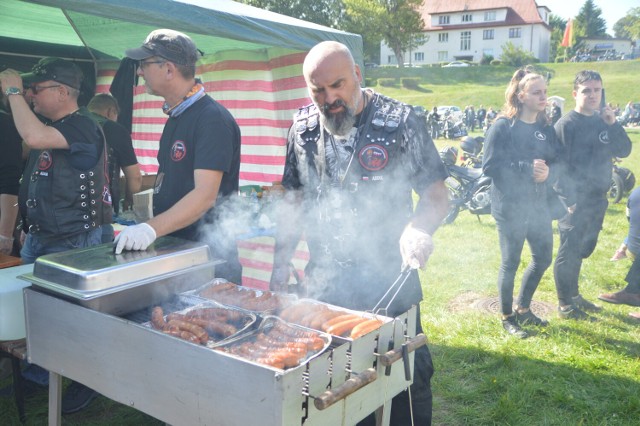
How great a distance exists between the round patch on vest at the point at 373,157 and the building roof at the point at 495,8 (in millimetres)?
69591

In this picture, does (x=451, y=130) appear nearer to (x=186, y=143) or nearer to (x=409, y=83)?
(x=409, y=83)

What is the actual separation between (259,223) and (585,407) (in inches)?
114

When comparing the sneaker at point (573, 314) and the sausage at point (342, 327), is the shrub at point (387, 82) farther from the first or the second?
the sausage at point (342, 327)

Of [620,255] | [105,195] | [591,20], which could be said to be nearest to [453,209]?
[620,255]

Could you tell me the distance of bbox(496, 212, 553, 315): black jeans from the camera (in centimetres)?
432

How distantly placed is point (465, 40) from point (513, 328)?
68.8 metres

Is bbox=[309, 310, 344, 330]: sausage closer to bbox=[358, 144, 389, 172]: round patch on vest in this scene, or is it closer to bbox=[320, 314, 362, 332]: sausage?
bbox=[320, 314, 362, 332]: sausage

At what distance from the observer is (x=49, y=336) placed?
7.54 ft

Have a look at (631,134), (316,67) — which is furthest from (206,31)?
(631,134)

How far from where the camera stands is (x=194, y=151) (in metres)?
2.83

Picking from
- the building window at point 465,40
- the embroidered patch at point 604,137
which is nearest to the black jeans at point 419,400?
the embroidered patch at point 604,137

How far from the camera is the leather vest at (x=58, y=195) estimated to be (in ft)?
10.4

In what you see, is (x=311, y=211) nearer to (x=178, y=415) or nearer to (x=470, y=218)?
(x=178, y=415)

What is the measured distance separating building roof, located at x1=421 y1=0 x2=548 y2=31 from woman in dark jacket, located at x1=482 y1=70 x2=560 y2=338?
6722 cm
